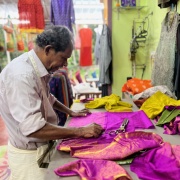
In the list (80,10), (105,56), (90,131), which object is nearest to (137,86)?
(105,56)

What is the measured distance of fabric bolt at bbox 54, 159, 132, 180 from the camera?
73 cm

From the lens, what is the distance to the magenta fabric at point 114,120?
1.33 meters

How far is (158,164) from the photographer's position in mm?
810

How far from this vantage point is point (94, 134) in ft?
3.60

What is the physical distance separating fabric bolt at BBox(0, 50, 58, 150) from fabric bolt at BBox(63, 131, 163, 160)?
0.26 meters

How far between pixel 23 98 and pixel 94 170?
0.49 meters

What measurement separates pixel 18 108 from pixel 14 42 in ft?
12.6

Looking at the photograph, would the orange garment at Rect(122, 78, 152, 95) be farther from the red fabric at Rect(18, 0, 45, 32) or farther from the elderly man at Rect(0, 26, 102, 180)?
the red fabric at Rect(18, 0, 45, 32)

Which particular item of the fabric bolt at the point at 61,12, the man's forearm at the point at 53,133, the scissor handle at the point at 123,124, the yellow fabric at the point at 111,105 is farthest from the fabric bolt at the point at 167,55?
the fabric bolt at the point at 61,12

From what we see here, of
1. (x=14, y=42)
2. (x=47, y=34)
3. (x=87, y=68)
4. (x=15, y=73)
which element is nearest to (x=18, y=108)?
(x=15, y=73)

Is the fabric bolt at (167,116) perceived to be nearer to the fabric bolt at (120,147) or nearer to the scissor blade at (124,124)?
the scissor blade at (124,124)

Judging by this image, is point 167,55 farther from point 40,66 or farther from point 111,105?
point 40,66

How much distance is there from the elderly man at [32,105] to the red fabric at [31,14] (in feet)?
7.87

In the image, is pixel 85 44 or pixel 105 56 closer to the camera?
pixel 105 56
